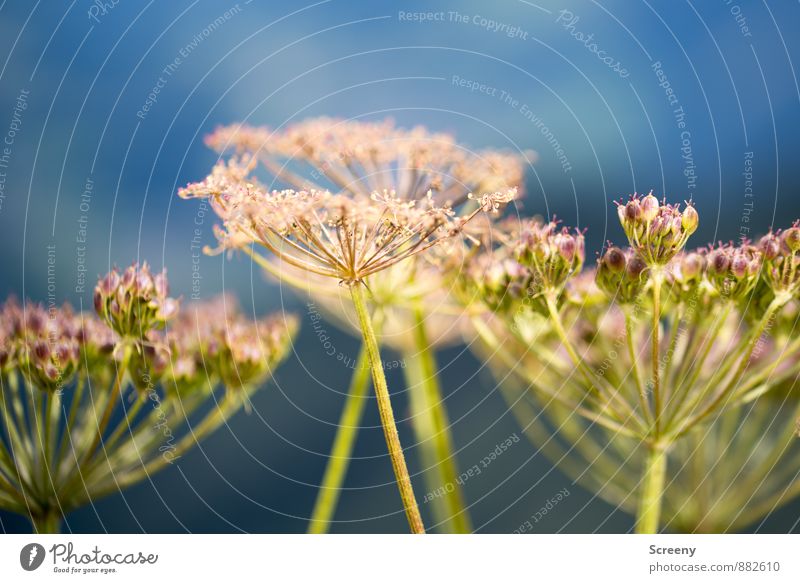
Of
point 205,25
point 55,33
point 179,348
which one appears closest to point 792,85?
point 205,25

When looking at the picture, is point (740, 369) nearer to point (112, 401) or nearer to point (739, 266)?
point (739, 266)

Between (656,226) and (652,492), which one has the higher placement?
(656,226)

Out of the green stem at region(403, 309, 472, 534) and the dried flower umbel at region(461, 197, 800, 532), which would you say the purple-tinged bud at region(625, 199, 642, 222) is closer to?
the dried flower umbel at region(461, 197, 800, 532)

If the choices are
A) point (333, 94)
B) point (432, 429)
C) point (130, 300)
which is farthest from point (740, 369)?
point (333, 94)

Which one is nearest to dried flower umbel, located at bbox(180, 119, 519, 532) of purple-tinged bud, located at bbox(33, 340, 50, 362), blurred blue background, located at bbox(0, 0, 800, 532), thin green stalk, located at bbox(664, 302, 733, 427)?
blurred blue background, located at bbox(0, 0, 800, 532)

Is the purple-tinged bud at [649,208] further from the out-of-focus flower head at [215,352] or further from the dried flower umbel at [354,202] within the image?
the out-of-focus flower head at [215,352]
